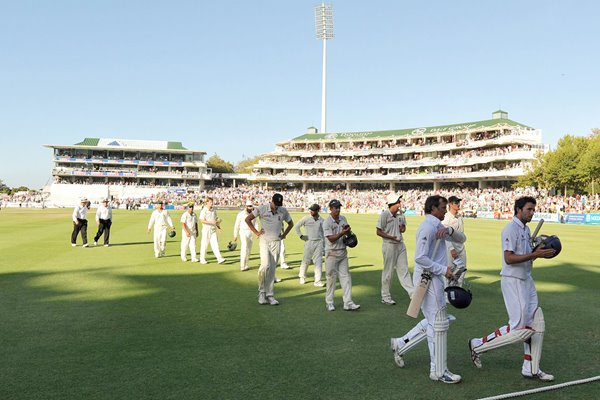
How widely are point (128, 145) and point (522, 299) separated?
10562 cm

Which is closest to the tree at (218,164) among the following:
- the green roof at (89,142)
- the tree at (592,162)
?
the green roof at (89,142)

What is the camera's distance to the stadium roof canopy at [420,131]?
79.0 meters

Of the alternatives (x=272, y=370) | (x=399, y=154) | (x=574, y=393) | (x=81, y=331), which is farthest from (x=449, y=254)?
(x=399, y=154)

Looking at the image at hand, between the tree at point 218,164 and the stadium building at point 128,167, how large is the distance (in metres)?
15.7

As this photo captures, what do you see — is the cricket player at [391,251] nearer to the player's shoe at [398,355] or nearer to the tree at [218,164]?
the player's shoe at [398,355]

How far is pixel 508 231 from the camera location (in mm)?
5301

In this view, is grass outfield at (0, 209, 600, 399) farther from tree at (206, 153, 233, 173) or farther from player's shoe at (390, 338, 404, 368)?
tree at (206, 153, 233, 173)

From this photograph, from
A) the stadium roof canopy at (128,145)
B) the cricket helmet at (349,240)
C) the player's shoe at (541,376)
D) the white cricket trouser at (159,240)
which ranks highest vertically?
the stadium roof canopy at (128,145)

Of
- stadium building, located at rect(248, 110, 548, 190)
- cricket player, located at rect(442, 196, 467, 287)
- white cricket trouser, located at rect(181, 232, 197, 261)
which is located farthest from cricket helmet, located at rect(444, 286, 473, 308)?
stadium building, located at rect(248, 110, 548, 190)

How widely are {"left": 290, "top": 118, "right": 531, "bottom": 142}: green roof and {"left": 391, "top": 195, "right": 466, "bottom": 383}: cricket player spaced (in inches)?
3131

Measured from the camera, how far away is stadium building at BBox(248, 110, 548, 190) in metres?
73.3

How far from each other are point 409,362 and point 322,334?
62.4 inches

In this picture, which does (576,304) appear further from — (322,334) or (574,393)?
(322,334)

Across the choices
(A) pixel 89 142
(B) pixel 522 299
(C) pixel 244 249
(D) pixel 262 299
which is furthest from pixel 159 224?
(A) pixel 89 142
